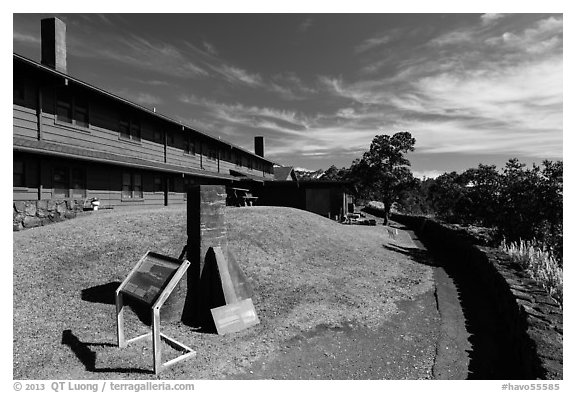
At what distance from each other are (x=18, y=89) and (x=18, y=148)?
2.99 m

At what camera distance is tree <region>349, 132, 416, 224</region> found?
104ft

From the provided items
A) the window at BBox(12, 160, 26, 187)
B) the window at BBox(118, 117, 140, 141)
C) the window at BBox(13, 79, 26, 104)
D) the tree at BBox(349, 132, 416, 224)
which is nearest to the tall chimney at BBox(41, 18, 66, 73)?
the window at BBox(13, 79, 26, 104)

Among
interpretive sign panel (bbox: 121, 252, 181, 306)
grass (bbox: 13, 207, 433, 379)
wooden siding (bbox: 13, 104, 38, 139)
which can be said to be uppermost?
wooden siding (bbox: 13, 104, 38, 139)

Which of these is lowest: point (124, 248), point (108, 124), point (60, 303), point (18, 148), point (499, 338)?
point (499, 338)

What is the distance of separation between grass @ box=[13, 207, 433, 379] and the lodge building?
2.93 meters

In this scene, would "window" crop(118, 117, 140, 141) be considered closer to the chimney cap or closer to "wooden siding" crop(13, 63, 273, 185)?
"wooden siding" crop(13, 63, 273, 185)

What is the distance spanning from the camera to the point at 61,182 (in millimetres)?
13406

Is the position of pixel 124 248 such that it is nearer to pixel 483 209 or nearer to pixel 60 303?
pixel 60 303

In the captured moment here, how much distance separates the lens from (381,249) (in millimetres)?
14469

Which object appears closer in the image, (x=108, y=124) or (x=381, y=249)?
(x=381, y=249)

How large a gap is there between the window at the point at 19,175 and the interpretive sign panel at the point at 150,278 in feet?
33.2

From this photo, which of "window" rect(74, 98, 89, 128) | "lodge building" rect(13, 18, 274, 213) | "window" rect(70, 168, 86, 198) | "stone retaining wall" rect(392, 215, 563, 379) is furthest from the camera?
"window" rect(74, 98, 89, 128)
